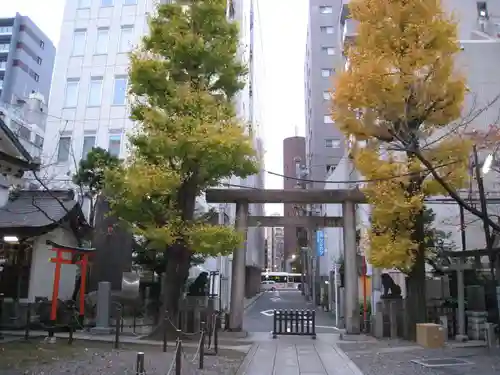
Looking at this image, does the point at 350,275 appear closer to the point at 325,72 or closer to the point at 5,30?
the point at 325,72

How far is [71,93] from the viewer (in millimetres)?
27531

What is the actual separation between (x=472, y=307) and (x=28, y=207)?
57.9ft

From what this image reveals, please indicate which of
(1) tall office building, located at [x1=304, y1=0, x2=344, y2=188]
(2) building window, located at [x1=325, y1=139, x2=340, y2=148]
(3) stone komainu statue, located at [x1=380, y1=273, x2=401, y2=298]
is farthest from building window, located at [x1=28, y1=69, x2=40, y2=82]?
(3) stone komainu statue, located at [x1=380, y1=273, x2=401, y2=298]

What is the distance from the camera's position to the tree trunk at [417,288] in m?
15.6

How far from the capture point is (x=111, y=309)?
17641mm

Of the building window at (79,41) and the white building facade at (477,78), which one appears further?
the building window at (79,41)

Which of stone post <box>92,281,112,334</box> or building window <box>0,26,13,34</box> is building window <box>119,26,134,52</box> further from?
building window <box>0,26,13,34</box>

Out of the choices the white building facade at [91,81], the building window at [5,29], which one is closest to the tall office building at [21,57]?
the building window at [5,29]

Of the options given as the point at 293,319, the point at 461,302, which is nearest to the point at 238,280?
the point at 293,319

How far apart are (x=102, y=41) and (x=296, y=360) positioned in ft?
→ 76.5

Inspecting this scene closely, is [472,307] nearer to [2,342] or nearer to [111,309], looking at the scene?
[111,309]

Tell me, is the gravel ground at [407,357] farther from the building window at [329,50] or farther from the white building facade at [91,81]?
the building window at [329,50]

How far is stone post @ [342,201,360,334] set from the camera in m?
17.1

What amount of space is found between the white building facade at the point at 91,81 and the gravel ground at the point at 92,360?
1480 cm
